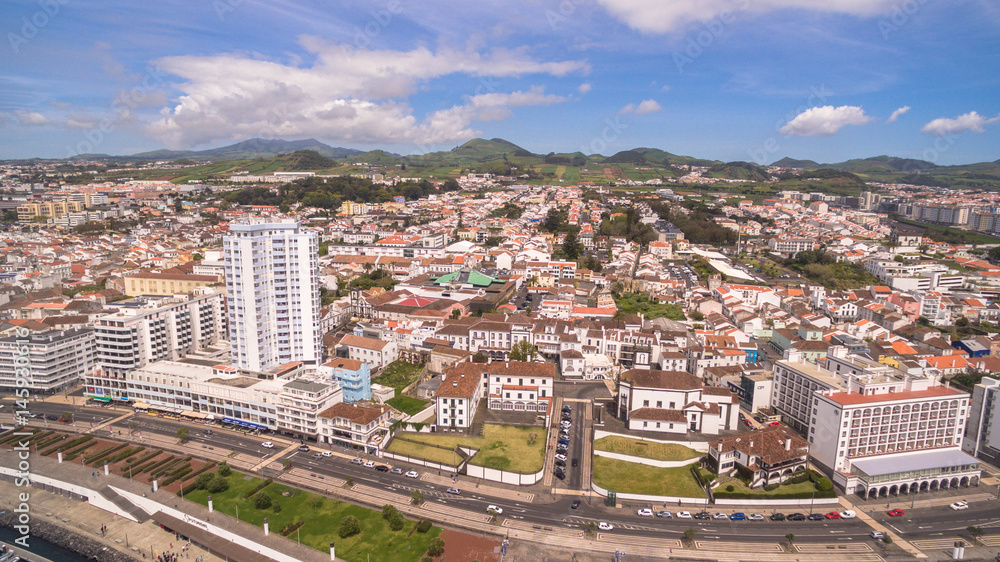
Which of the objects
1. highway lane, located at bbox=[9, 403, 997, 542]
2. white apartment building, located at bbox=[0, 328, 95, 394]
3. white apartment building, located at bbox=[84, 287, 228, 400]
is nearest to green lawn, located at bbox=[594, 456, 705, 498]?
highway lane, located at bbox=[9, 403, 997, 542]

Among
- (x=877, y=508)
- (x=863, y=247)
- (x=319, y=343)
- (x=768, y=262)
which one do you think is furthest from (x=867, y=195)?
(x=319, y=343)

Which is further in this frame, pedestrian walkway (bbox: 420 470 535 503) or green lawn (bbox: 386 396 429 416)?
green lawn (bbox: 386 396 429 416)

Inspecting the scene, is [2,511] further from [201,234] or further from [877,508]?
[201,234]

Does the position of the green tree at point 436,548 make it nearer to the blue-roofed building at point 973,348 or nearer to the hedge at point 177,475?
the hedge at point 177,475

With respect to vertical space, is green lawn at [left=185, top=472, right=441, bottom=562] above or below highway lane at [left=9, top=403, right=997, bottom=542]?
below

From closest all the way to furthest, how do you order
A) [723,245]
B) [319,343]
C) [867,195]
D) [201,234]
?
1. [319,343]
2. [201,234]
3. [723,245]
4. [867,195]

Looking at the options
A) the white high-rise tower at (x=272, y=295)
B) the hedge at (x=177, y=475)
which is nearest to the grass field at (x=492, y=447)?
the hedge at (x=177, y=475)

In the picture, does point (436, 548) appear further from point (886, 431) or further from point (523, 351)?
point (886, 431)

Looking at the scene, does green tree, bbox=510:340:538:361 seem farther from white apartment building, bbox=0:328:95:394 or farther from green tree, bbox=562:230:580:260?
green tree, bbox=562:230:580:260
